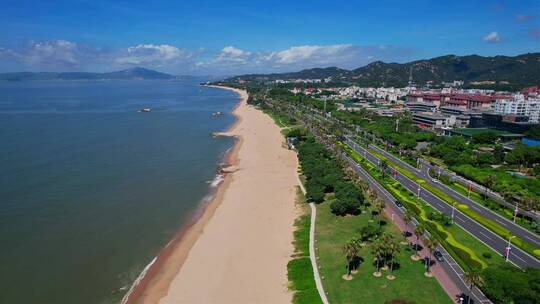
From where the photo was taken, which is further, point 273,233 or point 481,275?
point 273,233

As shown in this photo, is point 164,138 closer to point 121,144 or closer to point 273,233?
point 121,144

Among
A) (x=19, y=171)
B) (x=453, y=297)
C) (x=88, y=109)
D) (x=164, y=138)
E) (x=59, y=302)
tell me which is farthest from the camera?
(x=88, y=109)

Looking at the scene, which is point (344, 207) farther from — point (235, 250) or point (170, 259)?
point (170, 259)

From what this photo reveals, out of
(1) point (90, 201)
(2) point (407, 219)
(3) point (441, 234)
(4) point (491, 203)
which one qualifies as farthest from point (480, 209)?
(1) point (90, 201)

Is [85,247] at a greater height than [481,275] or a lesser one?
lesser

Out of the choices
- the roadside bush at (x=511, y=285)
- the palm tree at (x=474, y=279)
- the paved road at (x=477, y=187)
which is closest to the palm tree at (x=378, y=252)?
the palm tree at (x=474, y=279)

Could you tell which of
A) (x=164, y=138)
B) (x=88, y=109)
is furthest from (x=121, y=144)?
(x=88, y=109)

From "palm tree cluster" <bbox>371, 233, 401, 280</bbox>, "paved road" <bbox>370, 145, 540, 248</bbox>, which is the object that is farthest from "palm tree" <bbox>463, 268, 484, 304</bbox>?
"paved road" <bbox>370, 145, 540, 248</bbox>
